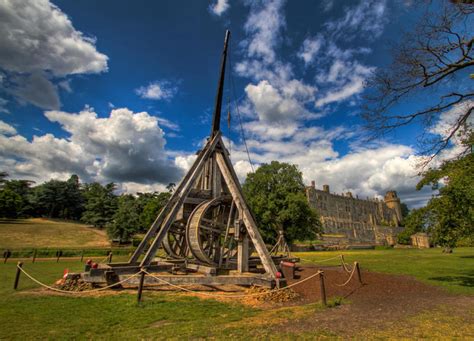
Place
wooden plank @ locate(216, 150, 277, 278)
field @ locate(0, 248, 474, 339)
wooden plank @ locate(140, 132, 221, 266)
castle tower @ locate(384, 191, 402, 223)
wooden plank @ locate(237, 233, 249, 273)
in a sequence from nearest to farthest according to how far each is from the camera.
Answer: field @ locate(0, 248, 474, 339) → wooden plank @ locate(216, 150, 277, 278) → wooden plank @ locate(140, 132, 221, 266) → wooden plank @ locate(237, 233, 249, 273) → castle tower @ locate(384, 191, 402, 223)

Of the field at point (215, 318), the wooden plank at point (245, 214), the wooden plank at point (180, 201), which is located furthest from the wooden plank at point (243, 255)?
the wooden plank at point (180, 201)

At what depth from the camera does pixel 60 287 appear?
8.89m

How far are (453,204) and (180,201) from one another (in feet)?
35.6

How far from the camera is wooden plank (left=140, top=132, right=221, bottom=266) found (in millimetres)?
9359

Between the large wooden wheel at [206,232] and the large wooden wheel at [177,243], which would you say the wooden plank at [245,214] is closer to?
the large wooden wheel at [206,232]

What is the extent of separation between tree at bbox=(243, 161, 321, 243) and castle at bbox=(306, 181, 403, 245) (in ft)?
129

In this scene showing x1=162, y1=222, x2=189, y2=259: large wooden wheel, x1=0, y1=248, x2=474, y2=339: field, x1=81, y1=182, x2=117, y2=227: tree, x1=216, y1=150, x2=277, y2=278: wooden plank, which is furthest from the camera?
x1=81, y1=182, x2=117, y2=227: tree

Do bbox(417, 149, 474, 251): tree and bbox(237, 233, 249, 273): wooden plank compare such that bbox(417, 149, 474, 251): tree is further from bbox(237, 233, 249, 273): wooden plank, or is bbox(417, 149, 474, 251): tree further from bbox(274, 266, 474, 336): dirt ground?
bbox(237, 233, 249, 273): wooden plank

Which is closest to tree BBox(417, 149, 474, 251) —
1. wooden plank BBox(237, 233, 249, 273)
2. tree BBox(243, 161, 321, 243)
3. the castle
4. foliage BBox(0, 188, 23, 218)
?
wooden plank BBox(237, 233, 249, 273)

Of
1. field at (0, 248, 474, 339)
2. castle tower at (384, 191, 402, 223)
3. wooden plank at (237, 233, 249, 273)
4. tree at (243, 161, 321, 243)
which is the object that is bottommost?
field at (0, 248, 474, 339)

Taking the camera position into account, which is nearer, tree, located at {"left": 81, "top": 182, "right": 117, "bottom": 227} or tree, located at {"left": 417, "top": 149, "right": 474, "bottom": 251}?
tree, located at {"left": 417, "top": 149, "right": 474, "bottom": 251}

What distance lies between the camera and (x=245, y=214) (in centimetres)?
1006

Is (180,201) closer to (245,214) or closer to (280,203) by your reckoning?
(245,214)

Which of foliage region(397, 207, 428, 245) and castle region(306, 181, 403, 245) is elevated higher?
castle region(306, 181, 403, 245)
